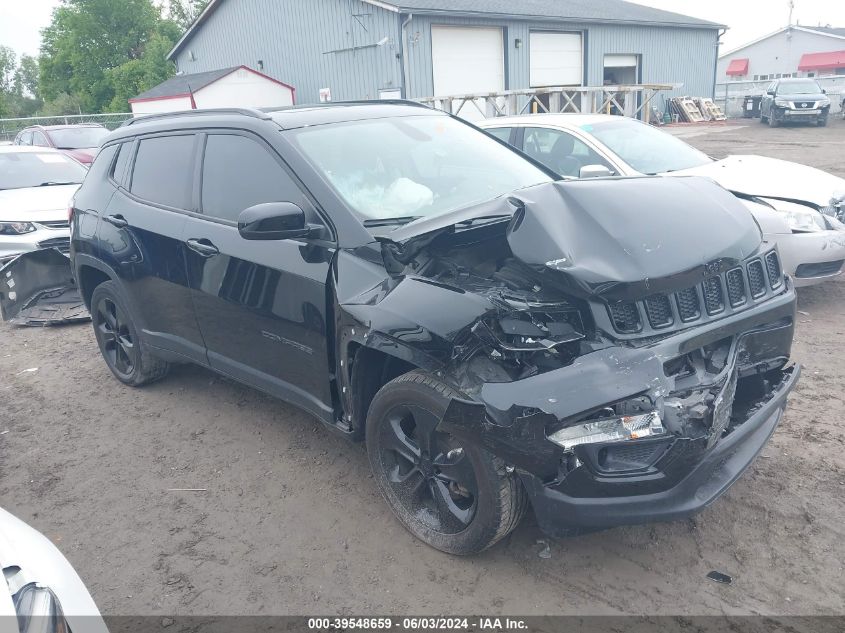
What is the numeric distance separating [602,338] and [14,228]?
7.56 metres

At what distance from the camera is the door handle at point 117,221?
4.66 metres

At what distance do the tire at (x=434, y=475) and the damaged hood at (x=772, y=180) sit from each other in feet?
12.9

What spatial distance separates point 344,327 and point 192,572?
4.31 feet

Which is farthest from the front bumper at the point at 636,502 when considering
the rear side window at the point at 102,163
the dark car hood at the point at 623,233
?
the rear side window at the point at 102,163

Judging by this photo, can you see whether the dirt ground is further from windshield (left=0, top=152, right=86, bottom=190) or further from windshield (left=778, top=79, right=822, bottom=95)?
windshield (left=778, top=79, right=822, bottom=95)

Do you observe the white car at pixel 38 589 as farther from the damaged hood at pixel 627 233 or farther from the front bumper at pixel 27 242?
the front bumper at pixel 27 242

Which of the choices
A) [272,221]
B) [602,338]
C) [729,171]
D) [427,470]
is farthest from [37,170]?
[602,338]

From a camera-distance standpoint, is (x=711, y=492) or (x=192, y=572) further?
(x=192, y=572)

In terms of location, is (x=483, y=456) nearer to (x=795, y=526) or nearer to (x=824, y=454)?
(x=795, y=526)

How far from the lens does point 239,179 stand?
392 centimetres

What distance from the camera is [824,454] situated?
12.0 feet

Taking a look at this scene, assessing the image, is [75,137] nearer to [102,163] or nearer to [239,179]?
[102,163]

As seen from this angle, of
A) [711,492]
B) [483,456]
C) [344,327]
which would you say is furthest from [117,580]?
[711,492]

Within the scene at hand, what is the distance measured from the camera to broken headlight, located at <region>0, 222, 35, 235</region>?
25.9 ft
